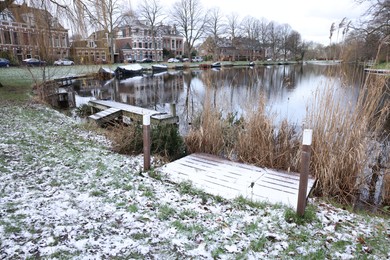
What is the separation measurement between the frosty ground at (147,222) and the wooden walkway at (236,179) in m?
0.18

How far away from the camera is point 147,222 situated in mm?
2453

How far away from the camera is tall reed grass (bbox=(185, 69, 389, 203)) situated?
3520 mm

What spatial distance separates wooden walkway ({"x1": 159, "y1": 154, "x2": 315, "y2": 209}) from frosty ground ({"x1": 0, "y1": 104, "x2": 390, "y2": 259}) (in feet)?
0.58

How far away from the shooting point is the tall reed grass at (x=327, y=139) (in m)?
3.52

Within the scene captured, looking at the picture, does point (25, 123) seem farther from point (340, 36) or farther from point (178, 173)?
point (340, 36)

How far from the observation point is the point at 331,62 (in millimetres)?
4457

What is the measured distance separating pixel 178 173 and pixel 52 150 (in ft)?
6.95

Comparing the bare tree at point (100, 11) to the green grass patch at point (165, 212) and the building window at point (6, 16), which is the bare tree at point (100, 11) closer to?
the building window at point (6, 16)

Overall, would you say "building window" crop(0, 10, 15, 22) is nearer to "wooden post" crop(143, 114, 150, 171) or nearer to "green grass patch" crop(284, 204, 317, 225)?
"wooden post" crop(143, 114, 150, 171)

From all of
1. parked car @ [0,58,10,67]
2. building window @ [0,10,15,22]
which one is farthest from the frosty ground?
parked car @ [0,58,10,67]

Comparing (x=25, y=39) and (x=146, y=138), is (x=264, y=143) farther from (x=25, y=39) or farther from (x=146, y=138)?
(x=25, y=39)

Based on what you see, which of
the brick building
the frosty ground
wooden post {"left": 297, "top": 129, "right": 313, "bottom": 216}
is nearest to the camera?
the frosty ground

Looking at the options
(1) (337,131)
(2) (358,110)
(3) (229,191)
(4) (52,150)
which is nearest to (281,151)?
(1) (337,131)

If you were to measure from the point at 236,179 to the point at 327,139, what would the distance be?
1.35 m
